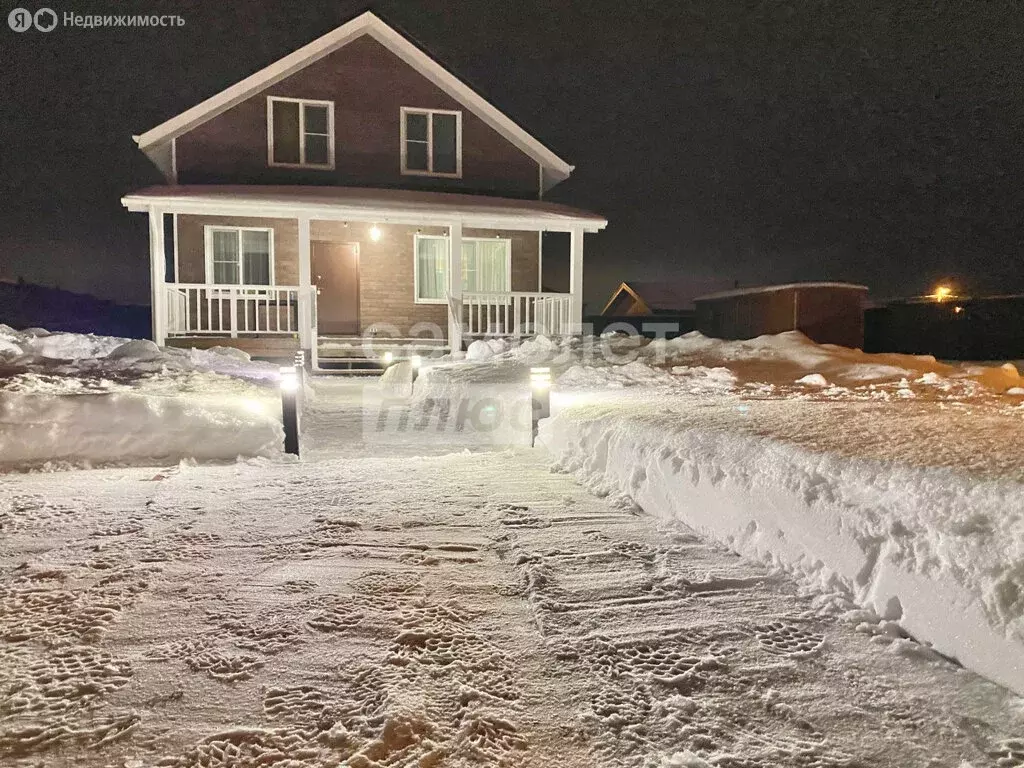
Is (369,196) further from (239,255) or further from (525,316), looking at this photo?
(525,316)

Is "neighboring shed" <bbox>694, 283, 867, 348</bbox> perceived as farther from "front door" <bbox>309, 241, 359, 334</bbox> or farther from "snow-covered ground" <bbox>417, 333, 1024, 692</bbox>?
"front door" <bbox>309, 241, 359, 334</bbox>

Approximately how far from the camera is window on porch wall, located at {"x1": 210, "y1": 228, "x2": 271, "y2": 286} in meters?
14.3

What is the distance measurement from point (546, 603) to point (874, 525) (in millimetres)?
1588

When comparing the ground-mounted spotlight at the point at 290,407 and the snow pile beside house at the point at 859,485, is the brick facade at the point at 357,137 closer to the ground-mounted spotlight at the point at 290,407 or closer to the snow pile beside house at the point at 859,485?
the ground-mounted spotlight at the point at 290,407

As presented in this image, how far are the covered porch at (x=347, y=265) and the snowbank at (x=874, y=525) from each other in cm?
943

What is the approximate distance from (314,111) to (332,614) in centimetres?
1459

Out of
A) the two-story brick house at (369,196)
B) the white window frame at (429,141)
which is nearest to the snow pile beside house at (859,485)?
the two-story brick house at (369,196)

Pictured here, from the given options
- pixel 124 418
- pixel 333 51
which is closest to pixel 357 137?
pixel 333 51

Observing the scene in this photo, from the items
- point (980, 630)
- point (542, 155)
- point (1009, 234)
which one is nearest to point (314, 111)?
point (542, 155)

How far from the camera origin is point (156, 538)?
3816 mm

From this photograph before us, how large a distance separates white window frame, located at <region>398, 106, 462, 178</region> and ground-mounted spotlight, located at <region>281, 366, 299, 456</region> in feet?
34.4

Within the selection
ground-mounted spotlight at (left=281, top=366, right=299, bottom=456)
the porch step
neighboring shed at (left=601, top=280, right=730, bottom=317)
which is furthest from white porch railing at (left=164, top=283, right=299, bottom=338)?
neighboring shed at (left=601, top=280, right=730, bottom=317)

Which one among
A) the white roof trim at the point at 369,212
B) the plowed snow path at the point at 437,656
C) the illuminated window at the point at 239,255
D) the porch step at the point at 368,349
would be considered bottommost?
the plowed snow path at the point at 437,656

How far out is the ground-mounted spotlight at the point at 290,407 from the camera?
617 cm
